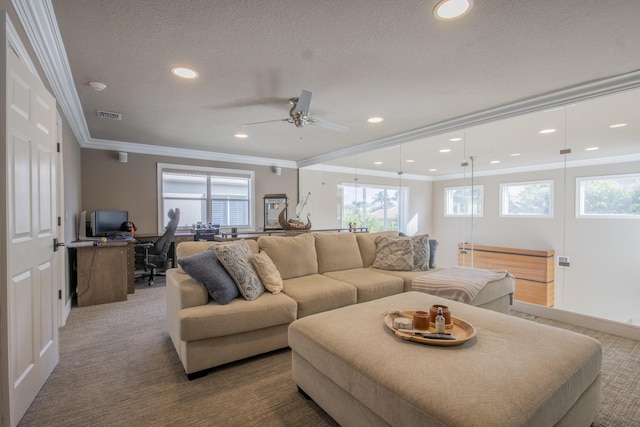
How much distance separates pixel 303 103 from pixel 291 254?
156 centimetres

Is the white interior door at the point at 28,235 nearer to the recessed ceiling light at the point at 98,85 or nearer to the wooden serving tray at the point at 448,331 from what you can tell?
the recessed ceiling light at the point at 98,85

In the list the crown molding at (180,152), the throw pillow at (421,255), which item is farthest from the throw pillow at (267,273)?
the crown molding at (180,152)


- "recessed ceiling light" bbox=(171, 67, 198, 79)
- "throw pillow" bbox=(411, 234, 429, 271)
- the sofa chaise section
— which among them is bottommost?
the sofa chaise section

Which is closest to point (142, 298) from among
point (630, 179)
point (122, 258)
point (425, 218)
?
point (122, 258)

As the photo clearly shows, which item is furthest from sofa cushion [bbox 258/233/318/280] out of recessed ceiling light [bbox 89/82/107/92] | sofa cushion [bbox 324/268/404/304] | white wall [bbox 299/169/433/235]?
white wall [bbox 299/169/433/235]

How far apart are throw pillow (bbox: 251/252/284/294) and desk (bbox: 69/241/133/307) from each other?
2.40 metres

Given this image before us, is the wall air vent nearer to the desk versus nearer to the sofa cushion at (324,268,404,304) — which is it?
the desk

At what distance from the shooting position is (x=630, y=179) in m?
4.67

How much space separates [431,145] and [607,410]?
3900 mm

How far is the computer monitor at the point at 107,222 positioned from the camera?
4.50m

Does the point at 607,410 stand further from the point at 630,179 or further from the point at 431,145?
the point at 630,179

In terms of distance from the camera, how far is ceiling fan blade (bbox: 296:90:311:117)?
2678 millimetres

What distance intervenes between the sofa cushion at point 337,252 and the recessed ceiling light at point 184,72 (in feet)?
6.90

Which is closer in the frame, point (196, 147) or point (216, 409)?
point (216, 409)
